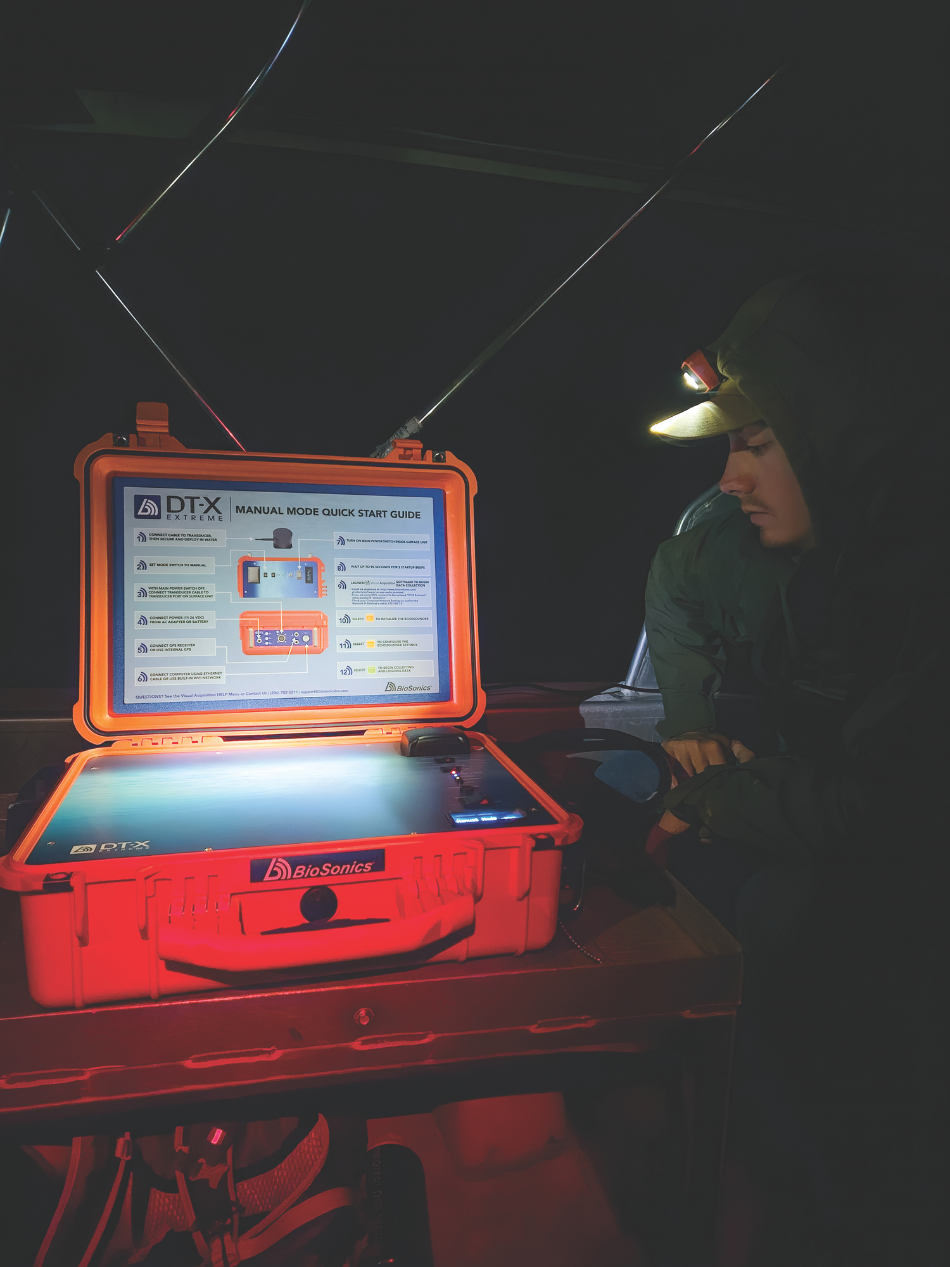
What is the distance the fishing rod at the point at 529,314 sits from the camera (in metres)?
1.02

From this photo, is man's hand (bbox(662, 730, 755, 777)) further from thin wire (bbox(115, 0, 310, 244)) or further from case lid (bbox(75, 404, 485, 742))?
thin wire (bbox(115, 0, 310, 244))

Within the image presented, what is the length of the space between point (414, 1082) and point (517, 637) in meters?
0.92

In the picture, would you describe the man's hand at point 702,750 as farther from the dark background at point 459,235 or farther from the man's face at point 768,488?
the dark background at point 459,235

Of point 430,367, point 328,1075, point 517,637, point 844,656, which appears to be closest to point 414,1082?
point 328,1075

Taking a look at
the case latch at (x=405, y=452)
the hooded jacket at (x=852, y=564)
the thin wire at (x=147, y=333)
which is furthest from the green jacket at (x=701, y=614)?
the thin wire at (x=147, y=333)

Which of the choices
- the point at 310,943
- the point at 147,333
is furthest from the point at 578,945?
the point at 147,333

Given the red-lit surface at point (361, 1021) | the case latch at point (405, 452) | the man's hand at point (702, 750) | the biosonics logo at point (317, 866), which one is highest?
the case latch at point (405, 452)

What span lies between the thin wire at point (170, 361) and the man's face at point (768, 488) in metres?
0.82

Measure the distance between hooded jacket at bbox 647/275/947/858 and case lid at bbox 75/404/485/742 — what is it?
0.44m

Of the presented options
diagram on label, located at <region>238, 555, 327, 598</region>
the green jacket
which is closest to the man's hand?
the green jacket

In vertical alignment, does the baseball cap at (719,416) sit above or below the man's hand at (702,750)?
above

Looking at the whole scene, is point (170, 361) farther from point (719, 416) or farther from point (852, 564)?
point (852, 564)

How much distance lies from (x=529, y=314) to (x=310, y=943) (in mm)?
1092

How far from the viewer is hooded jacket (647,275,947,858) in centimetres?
67
